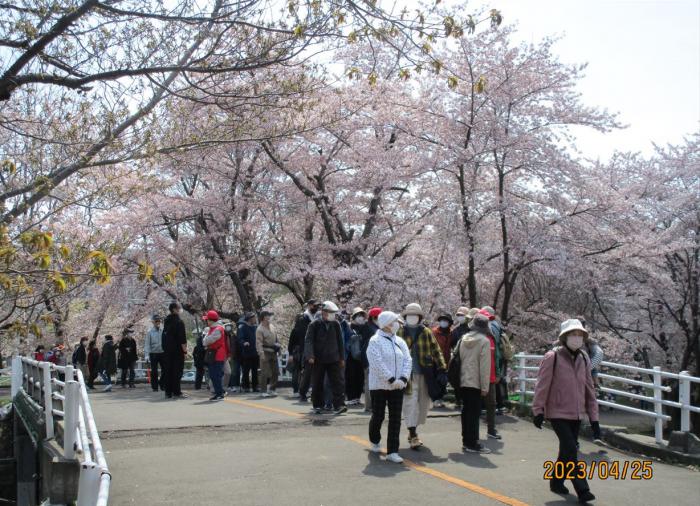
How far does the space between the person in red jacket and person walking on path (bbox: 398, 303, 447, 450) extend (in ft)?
19.2

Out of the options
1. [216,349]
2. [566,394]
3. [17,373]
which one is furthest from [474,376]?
[17,373]

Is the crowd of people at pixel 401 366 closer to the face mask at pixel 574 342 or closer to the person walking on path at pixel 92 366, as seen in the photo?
the face mask at pixel 574 342

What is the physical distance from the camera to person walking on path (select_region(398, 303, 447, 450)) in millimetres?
8906

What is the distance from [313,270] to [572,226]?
7.56m

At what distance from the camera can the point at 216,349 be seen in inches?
552

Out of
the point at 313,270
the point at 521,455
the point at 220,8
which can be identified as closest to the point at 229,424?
the point at 521,455

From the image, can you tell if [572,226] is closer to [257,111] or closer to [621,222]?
[621,222]

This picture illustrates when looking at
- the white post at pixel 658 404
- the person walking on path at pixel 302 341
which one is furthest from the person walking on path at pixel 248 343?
the white post at pixel 658 404

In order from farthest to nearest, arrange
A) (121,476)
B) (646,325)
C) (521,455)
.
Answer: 1. (646,325)
2. (521,455)
3. (121,476)

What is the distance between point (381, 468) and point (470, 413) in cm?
163

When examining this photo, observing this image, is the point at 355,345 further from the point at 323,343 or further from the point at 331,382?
the point at 323,343

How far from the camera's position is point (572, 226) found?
19.2 meters

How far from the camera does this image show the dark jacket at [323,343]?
11406mm

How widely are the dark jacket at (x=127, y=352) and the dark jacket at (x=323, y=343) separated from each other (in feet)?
30.6
